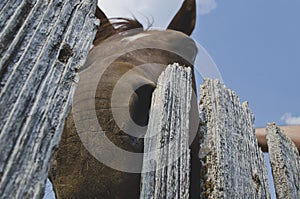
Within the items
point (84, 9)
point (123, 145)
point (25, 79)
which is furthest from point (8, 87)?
point (123, 145)

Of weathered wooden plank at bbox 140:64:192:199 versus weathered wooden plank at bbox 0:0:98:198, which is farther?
weathered wooden plank at bbox 140:64:192:199

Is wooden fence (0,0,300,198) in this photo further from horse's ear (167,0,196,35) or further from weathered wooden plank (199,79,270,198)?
horse's ear (167,0,196,35)

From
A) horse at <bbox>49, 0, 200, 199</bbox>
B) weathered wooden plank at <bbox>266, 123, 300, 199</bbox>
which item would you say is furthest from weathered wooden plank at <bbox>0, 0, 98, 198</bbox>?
weathered wooden plank at <bbox>266, 123, 300, 199</bbox>

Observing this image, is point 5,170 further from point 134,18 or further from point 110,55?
point 134,18

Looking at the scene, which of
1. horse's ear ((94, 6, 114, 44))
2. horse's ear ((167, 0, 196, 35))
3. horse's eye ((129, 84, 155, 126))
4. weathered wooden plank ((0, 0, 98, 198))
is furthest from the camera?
horse's ear ((167, 0, 196, 35))

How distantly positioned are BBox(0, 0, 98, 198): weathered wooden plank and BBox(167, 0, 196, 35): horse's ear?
46.0 inches

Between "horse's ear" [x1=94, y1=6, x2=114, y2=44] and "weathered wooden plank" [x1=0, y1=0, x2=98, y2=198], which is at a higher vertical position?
"horse's ear" [x1=94, y1=6, x2=114, y2=44]

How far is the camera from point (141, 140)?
39.4 inches

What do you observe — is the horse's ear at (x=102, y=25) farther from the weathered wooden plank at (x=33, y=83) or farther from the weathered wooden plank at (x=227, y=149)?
the weathered wooden plank at (x=33, y=83)

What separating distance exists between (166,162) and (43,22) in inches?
20.2

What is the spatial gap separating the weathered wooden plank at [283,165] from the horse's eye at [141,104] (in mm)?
530

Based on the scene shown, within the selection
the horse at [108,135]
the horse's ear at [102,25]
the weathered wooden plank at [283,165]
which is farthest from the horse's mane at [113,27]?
the weathered wooden plank at [283,165]

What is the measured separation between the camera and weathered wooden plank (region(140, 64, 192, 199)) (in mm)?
912

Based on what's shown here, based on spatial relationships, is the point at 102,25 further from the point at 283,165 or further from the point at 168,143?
the point at 283,165
